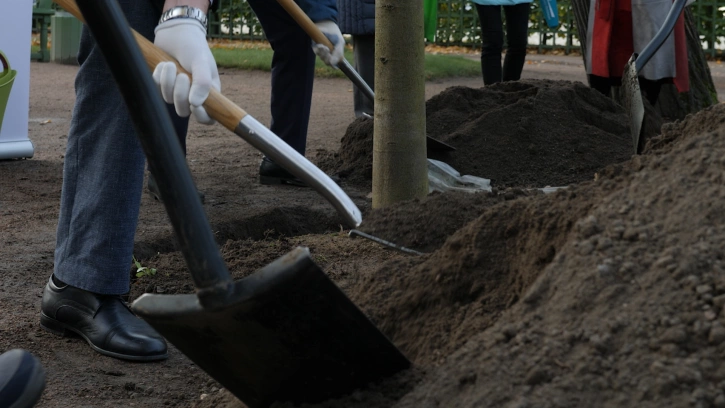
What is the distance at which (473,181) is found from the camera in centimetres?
446

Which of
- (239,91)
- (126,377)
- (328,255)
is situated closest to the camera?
(126,377)

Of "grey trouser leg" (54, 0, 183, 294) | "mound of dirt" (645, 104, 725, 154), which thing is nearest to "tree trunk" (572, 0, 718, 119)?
"mound of dirt" (645, 104, 725, 154)

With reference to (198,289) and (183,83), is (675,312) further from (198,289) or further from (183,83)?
(183,83)

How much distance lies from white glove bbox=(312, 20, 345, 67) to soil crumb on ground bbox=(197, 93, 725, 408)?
213cm

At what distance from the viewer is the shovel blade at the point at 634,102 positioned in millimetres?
3719

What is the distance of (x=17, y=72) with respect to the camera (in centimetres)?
518

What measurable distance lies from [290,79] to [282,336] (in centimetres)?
323

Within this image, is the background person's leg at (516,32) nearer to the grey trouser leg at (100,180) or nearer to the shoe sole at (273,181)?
the shoe sole at (273,181)

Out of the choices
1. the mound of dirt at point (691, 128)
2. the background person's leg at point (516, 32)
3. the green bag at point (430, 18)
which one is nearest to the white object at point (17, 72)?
the green bag at point (430, 18)

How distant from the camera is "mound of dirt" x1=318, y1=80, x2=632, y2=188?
476cm

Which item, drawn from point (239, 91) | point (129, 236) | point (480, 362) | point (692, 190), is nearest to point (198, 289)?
point (480, 362)

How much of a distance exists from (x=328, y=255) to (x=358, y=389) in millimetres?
1363

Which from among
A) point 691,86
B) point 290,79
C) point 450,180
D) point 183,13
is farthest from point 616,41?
point 183,13

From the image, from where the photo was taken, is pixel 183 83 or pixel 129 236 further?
pixel 129 236
